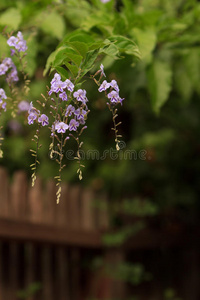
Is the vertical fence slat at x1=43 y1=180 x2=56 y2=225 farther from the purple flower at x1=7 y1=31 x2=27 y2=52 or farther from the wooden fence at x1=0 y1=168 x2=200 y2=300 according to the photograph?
the purple flower at x1=7 y1=31 x2=27 y2=52

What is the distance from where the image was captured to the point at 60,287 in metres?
4.65

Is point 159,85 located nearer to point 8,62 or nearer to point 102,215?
point 8,62

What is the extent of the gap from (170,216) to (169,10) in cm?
267

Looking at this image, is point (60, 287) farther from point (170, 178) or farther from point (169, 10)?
point (169, 10)

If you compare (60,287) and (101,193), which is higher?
(101,193)

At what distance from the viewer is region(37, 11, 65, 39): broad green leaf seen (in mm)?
2557

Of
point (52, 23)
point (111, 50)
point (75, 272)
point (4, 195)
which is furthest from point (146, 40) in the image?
point (75, 272)

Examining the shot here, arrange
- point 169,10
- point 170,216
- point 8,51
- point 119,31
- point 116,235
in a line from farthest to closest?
point 170,216
point 116,235
point 169,10
point 119,31
point 8,51

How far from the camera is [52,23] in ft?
8.51

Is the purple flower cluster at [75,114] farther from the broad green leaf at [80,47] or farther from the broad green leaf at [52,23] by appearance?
the broad green leaf at [52,23]

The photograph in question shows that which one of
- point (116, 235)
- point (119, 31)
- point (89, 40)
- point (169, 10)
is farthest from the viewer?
point (116, 235)

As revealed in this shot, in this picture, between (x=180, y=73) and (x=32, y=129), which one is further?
(x=32, y=129)

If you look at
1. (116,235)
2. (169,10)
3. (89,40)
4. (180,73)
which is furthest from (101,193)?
(89,40)

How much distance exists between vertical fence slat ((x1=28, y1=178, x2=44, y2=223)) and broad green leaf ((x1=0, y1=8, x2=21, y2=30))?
6.55 feet
